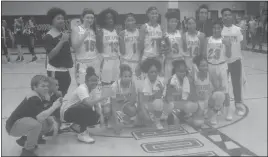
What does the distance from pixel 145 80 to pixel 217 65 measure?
0.69 m

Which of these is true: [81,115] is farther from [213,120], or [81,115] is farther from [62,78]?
[213,120]

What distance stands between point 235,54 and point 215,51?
236 mm

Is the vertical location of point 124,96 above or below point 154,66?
below

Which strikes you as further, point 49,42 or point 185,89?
point 185,89

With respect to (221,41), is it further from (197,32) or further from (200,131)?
(200,131)

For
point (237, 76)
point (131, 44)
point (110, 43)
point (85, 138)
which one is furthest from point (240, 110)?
point (85, 138)

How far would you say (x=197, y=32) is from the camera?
9.46 feet

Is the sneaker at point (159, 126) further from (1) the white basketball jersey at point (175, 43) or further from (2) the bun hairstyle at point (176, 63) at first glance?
(1) the white basketball jersey at point (175, 43)

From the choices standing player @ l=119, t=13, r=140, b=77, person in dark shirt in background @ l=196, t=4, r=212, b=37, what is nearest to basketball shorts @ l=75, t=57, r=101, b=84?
standing player @ l=119, t=13, r=140, b=77

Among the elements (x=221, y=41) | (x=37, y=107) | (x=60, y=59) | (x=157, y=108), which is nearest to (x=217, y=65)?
(x=221, y=41)

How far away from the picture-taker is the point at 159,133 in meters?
2.48

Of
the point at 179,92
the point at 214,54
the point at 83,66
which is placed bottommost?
the point at 179,92

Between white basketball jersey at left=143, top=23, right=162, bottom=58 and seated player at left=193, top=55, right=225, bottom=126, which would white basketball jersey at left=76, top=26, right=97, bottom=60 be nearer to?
white basketball jersey at left=143, top=23, right=162, bottom=58

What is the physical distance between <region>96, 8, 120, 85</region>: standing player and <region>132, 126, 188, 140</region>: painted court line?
0.67 meters
